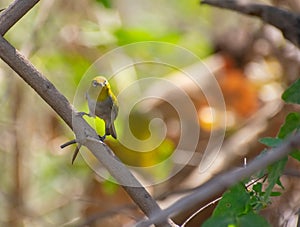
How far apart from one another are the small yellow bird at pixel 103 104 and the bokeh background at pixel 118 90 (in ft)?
3.29

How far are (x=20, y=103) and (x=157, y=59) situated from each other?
0.48m

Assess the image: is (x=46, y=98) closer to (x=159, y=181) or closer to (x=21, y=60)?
(x=21, y=60)

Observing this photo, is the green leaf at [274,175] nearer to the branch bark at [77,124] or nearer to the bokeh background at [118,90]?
the branch bark at [77,124]

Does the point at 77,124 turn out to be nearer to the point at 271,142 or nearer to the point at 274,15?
the point at 271,142

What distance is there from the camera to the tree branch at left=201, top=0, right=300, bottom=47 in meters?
1.11

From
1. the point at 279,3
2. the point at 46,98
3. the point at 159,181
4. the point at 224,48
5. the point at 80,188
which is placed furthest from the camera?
the point at 224,48

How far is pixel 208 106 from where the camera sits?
7.93 ft

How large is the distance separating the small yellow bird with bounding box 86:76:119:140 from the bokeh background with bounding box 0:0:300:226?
1.00 metres

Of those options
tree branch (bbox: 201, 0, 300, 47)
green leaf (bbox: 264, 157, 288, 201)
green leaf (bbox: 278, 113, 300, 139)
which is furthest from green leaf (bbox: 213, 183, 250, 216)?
tree branch (bbox: 201, 0, 300, 47)

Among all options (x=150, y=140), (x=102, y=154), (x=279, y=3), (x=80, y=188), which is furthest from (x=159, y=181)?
(x=102, y=154)

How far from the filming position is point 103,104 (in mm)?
927

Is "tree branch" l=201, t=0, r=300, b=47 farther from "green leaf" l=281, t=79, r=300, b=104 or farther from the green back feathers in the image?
the green back feathers

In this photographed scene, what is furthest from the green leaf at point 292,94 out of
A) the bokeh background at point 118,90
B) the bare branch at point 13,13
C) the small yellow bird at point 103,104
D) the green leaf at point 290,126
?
the bokeh background at point 118,90

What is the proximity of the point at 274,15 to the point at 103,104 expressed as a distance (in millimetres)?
361
